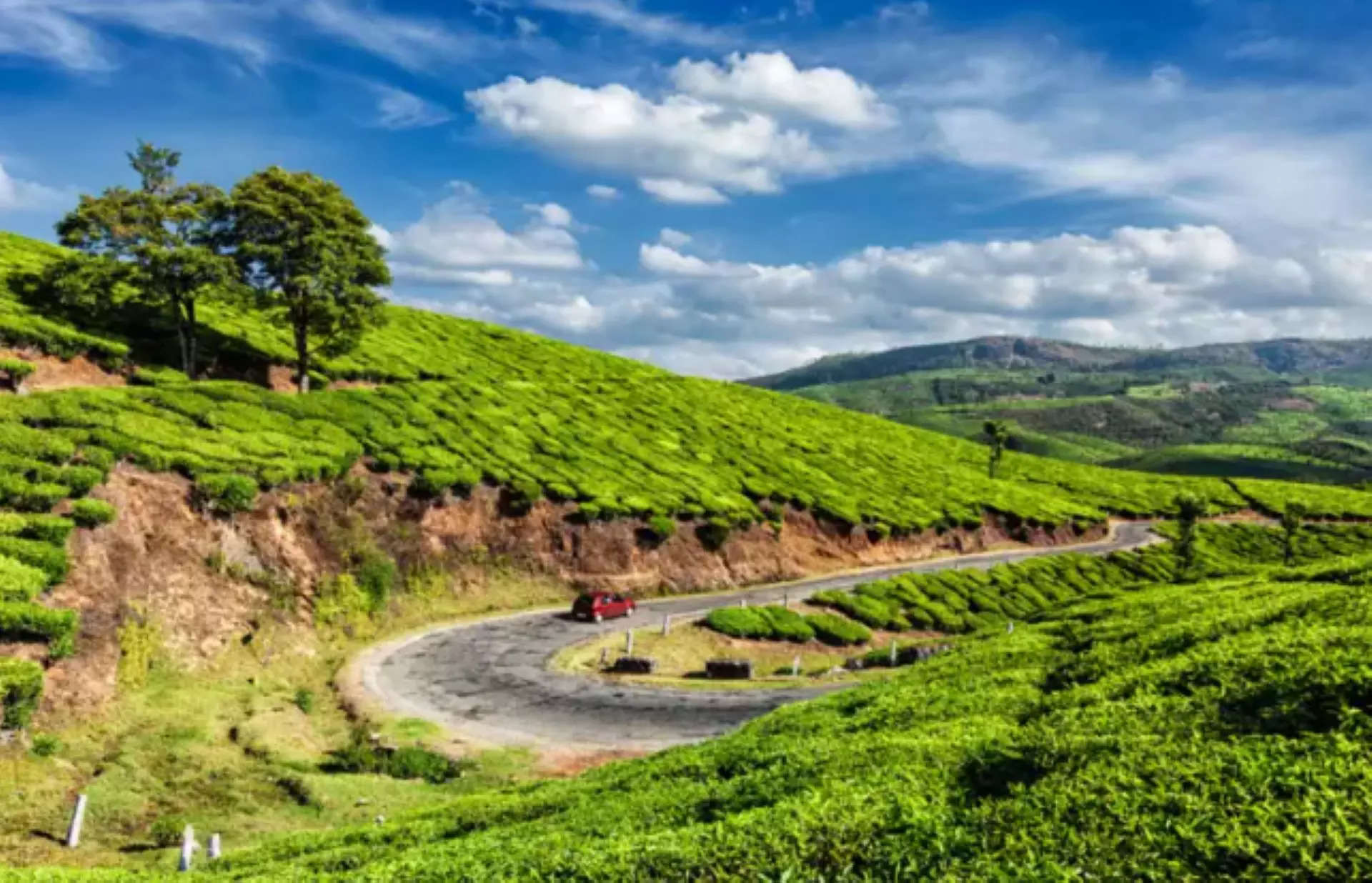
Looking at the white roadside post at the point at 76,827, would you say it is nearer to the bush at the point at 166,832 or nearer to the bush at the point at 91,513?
the bush at the point at 166,832

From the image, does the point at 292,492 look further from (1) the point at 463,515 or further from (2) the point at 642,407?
(2) the point at 642,407

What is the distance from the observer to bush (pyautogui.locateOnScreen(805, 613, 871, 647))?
4697 centimetres

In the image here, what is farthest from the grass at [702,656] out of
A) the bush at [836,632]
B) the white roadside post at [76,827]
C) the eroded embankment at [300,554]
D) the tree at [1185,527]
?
the tree at [1185,527]

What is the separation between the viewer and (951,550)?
7875cm

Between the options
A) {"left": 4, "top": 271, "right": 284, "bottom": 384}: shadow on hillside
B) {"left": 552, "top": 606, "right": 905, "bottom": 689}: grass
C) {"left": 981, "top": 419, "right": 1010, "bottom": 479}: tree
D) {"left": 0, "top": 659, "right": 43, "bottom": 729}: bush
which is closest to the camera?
{"left": 0, "top": 659, "right": 43, "bottom": 729}: bush

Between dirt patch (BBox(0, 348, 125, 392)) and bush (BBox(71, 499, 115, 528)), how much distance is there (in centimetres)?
1678

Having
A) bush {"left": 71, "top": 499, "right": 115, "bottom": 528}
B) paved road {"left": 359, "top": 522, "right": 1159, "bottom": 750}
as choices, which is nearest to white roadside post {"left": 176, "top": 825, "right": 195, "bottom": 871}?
paved road {"left": 359, "top": 522, "right": 1159, "bottom": 750}

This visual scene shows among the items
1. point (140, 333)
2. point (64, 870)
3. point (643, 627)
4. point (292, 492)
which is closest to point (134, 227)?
point (140, 333)

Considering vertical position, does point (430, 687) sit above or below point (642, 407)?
below

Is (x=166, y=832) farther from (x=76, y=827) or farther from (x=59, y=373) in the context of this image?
(x=59, y=373)

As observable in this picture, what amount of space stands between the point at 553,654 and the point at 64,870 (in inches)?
1024

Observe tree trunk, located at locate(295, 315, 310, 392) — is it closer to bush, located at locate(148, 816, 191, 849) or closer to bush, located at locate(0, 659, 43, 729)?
bush, located at locate(0, 659, 43, 729)

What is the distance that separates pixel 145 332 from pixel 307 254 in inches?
540

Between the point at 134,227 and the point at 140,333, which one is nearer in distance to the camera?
the point at 134,227
